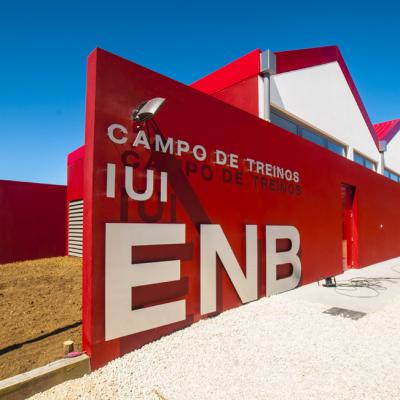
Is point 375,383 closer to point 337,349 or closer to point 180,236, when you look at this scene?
point 337,349

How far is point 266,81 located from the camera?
312 inches

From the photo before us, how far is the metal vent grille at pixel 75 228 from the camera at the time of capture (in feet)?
38.6

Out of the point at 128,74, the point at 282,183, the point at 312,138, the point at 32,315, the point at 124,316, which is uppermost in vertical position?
the point at 312,138

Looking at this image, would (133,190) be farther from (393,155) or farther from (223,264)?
(393,155)

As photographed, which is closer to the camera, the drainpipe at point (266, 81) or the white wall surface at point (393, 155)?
the drainpipe at point (266, 81)

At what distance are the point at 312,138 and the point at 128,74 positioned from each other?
8.19m

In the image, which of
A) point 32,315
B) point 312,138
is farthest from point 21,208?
point 312,138

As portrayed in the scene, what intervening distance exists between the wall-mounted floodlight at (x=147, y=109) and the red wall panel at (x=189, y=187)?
0.32 ft

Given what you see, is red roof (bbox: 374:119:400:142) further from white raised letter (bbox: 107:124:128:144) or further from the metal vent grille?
white raised letter (bbox: 107:124:128:144)

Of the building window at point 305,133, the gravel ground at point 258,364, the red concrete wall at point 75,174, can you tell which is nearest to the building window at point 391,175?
the building window at point 305,133

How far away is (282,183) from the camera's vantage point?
638cm

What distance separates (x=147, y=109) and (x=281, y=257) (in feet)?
13.7

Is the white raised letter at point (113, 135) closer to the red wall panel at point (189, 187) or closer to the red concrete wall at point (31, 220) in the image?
the red wall panel at point (189, 187)

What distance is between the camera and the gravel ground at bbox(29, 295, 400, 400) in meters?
2.77
